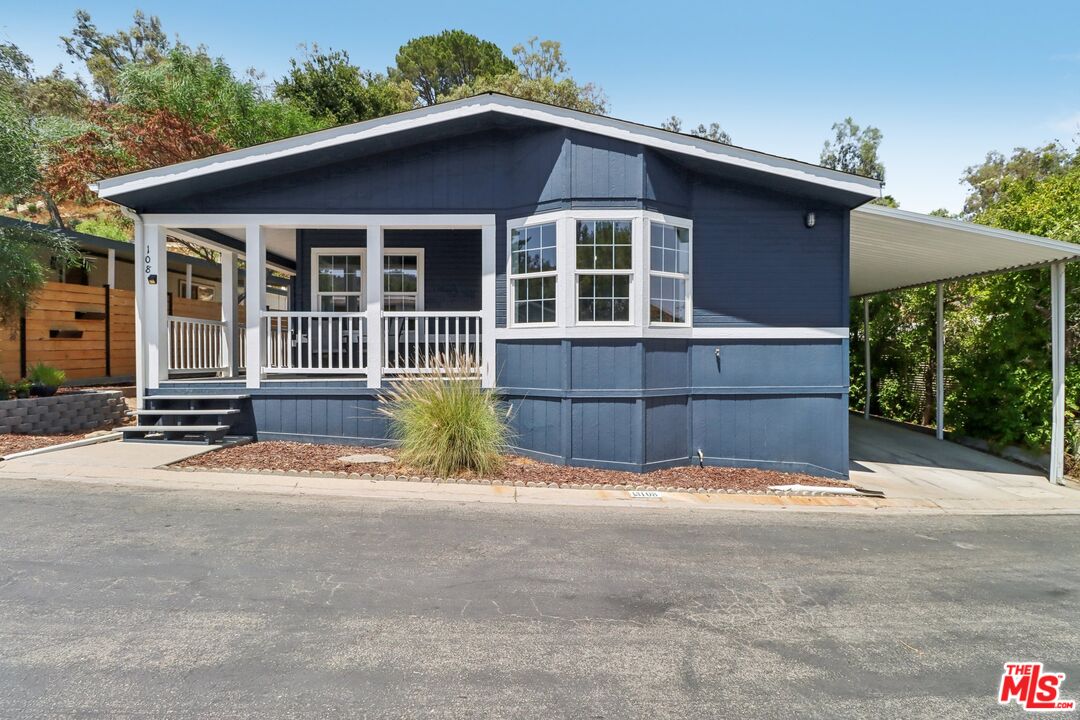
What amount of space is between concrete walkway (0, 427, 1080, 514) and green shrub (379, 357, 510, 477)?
42cm

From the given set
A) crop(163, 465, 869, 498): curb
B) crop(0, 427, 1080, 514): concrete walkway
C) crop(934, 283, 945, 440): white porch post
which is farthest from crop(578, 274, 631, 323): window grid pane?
crop(934, 283, 945, 440): white porch post

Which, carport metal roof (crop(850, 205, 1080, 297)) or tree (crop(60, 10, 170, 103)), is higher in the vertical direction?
tree (crop(60, 10, 170, 103))

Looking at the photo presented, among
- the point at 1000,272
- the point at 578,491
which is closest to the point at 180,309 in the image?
the point at 578,491

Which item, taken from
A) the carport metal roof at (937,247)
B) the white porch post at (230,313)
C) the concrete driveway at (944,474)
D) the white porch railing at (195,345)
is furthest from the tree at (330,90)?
the concrete driveway at (944,474)

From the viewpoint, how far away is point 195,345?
945cm

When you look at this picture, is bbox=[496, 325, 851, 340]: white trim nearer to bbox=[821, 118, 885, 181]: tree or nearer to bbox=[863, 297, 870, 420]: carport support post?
bbox=[863, 297, 870, 420]: carport support post

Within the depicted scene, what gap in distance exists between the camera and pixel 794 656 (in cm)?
291

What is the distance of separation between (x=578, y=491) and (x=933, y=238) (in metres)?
5.54

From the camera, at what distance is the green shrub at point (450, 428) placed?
21.8ft

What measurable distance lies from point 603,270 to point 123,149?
1377 cm

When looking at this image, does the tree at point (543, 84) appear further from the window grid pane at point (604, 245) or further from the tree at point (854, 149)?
the window grid pane at point (604, 245)

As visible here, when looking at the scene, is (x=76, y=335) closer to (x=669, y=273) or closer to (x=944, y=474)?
(x=669, y=273)

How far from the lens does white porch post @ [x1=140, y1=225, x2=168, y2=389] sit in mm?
8117

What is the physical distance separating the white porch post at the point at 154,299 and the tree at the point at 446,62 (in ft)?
85.6
